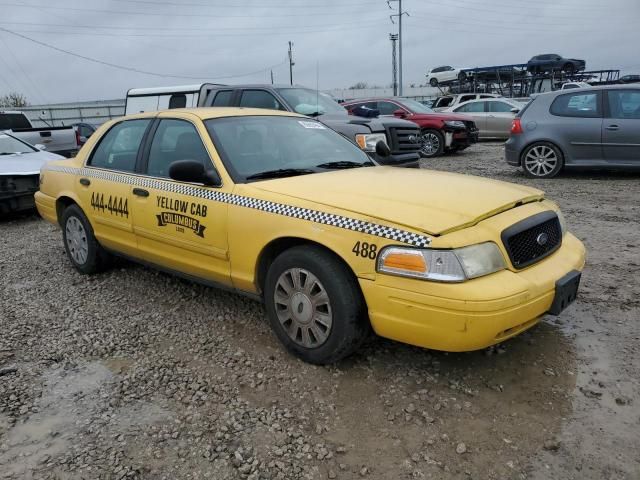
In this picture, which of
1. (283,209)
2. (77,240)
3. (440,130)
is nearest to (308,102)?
(77,240)

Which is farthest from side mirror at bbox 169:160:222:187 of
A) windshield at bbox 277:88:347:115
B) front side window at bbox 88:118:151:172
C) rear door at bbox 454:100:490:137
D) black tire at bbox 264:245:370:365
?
rear door at bbox 454:100:490:137

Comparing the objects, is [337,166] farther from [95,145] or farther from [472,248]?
[95,145]

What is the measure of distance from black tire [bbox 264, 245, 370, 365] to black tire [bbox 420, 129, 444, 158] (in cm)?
1068

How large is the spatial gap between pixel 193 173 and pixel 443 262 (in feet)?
5.74

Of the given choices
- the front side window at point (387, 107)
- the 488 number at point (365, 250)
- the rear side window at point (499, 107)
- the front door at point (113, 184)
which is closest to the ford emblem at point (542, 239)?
the 488 number at point (365, 250)

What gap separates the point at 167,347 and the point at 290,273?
3.56ft

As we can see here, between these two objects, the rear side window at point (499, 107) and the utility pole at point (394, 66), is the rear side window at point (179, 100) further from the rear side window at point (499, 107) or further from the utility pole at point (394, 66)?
the utility pole at point (394, 66)

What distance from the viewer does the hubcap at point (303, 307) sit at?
3006 mm

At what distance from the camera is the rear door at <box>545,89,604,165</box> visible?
8453 millimetres

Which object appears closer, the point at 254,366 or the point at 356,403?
the point at 356,403

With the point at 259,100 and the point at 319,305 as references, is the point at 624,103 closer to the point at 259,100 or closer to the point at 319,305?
the point at 259,100

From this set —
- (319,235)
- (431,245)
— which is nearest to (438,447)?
(431,245)

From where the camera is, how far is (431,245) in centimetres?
262

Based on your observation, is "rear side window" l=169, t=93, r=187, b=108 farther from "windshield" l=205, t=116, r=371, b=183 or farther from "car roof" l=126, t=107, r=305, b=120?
"windshield" l=205, t=116, r=371, b=183
